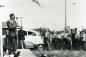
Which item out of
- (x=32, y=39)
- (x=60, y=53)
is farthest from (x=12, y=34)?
(x=60, y=53)

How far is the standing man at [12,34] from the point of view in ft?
5.93

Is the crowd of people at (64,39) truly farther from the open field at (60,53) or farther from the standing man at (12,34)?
the standing man at (12,34)

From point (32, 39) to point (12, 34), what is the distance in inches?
4.4

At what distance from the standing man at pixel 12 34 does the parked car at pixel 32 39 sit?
66 mm

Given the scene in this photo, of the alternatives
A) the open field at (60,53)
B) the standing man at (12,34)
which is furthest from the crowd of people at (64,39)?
the standing man at (12,34)

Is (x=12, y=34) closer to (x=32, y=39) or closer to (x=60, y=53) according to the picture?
(x=32, y=39)

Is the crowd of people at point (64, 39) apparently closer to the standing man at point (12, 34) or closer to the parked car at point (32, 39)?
the parked car at point (32, 39)

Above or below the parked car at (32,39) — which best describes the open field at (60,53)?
below

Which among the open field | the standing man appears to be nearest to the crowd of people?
the open field

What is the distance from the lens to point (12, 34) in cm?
182

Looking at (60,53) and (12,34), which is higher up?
(12,34)

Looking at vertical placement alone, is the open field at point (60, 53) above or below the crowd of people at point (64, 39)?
below

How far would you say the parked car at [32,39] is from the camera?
5.99 ft

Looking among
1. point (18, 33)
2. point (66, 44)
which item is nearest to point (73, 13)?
point (66, 44)
